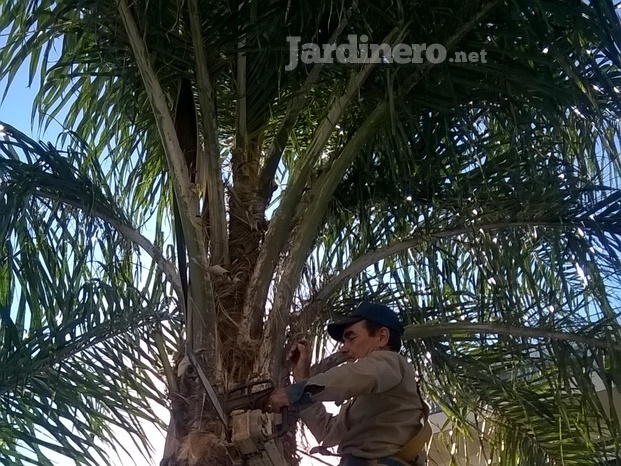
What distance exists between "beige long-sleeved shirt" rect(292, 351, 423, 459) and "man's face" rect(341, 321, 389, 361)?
14 centimetres

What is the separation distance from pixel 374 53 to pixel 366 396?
91 cm

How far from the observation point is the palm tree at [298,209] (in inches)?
75.0

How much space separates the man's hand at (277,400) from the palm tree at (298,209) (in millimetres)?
164

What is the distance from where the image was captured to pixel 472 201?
2.29m

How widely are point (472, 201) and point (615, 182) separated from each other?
0.41 meters

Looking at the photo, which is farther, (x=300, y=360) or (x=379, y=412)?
(x=300, y=360)

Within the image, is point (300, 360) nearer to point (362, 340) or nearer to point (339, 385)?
point (362, 340)

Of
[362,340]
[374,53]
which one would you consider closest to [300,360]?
[362,340]

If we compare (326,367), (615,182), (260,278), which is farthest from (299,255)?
(615,182)

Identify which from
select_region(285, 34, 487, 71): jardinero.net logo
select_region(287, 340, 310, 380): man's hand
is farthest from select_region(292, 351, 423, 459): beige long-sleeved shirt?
select_region(285, 34, 487, 71): jardinero.net logo

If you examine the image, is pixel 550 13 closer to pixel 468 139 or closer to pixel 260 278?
pixel 468 139

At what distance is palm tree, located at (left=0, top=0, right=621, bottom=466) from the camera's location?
6.25 ft

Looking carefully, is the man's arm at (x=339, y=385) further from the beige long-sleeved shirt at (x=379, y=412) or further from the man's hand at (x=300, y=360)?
the man's hand at (x=300, y=360)

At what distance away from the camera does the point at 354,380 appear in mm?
1595
